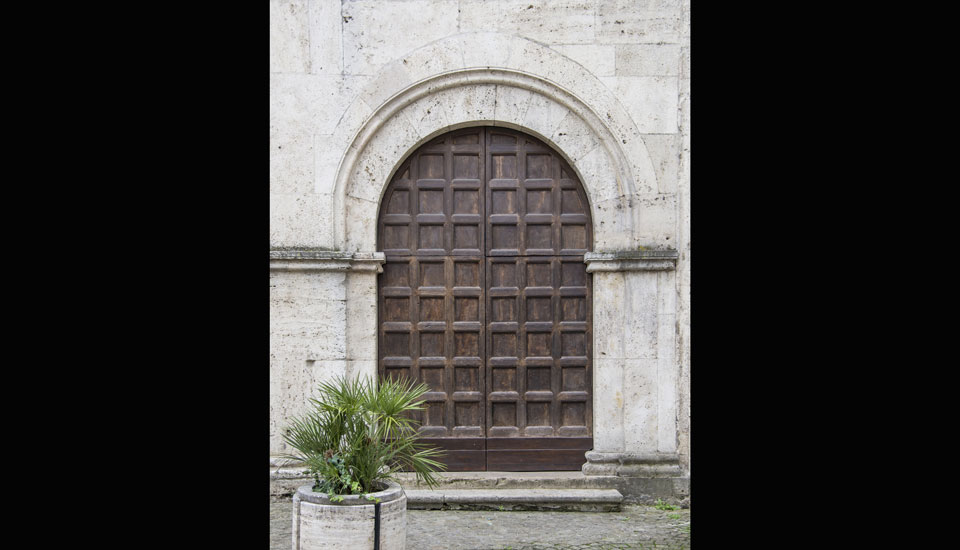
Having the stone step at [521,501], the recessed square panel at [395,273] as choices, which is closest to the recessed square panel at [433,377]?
the recessed square panel at [395,273]

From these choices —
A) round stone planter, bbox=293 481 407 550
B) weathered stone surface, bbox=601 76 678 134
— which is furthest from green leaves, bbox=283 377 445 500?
weathered stone surface, bbox=601 76 678 134

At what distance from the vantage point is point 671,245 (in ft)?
22.7

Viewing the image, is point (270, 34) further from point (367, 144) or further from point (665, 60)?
point (665, 60)

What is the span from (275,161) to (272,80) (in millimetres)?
673

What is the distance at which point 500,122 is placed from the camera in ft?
22.9

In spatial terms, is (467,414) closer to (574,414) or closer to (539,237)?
(574,414)

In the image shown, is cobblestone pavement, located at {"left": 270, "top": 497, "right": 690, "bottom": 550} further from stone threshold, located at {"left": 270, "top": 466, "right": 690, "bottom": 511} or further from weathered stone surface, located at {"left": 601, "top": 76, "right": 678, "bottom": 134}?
weathered stone surface, located at {"left": 601, "top": 76, "right": 678, "bottom": 134}

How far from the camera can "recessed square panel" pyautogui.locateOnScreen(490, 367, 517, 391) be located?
7.08 meters

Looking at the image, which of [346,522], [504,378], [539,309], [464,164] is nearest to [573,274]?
[539,309]

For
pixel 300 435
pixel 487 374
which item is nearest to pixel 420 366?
pixel 487 374

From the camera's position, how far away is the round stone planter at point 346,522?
4.59 meters

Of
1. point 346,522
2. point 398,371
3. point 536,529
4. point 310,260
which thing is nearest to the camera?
point 346,522

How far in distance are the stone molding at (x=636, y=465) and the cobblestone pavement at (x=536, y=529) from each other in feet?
0.95

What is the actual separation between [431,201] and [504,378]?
1.63 metres
